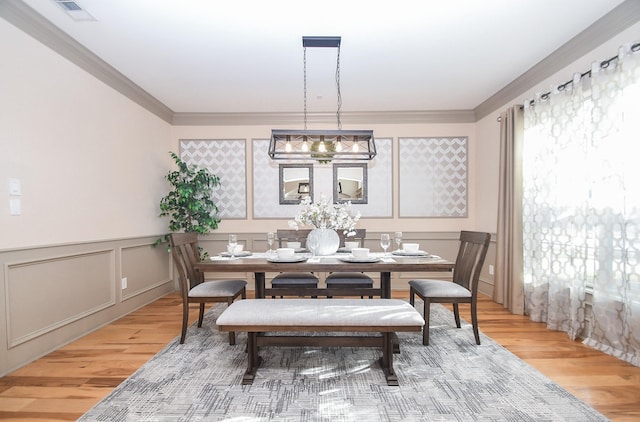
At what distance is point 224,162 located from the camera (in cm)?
511

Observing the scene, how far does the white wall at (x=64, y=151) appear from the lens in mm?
2461

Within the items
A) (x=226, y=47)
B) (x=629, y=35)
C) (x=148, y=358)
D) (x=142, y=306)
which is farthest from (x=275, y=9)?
(x=142, y=306)

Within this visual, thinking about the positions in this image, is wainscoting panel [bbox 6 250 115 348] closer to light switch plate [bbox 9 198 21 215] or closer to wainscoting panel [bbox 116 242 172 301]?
wainscoting panel [bbox 116 242 172 301]

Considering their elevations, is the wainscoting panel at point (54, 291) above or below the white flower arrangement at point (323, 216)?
below

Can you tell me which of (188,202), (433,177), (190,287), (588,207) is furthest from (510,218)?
(188,202)

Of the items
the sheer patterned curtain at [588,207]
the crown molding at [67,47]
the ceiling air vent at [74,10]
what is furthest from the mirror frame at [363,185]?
the ceiling air vent at [74,10]

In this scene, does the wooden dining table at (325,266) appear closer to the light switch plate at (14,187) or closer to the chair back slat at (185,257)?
the chair back slat at (185,257)

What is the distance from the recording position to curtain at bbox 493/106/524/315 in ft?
12.3

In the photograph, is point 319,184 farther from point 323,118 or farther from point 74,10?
point 74,10

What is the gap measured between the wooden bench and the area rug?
183 mm

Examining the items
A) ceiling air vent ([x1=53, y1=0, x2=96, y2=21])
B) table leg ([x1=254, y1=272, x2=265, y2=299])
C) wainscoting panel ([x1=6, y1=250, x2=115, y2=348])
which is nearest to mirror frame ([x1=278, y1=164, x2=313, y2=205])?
table leg ([x1=254, y1=272, x2=265, y2=299])

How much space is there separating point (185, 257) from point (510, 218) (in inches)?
141

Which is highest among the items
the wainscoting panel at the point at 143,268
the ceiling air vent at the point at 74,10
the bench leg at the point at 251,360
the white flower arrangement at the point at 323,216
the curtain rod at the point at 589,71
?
the ceiling air vent at the point at 74,10

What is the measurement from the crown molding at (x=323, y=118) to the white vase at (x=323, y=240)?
261cm
